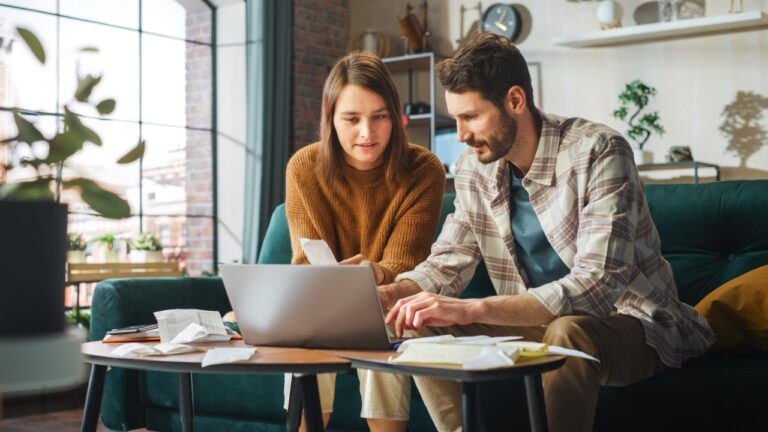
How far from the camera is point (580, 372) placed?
1652 mm

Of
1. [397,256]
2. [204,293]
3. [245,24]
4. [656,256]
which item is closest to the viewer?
[656,256]

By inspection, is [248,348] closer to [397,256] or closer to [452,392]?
[452,392]

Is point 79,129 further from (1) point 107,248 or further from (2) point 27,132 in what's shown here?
(1) point 107,248

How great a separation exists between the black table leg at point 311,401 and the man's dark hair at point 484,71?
788mm

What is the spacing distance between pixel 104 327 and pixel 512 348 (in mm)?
1747

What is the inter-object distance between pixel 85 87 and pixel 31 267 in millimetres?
135

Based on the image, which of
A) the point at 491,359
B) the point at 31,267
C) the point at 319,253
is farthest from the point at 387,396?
the point at 31,267

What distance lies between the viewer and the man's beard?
208cm

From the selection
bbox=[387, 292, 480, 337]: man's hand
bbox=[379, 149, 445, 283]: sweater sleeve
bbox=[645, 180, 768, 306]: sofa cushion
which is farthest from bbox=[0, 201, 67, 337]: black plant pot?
bbox=[645, 180, 768, 306]: sofa cushion

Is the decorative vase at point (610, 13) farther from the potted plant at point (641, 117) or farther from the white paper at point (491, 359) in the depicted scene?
the white paper at point (491, 359)

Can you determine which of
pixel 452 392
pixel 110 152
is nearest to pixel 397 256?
pixel 452 392

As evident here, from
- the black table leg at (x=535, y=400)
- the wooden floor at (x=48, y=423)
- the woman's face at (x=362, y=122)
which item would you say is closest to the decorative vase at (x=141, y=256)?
the wooden floor at (x=48, y=423)

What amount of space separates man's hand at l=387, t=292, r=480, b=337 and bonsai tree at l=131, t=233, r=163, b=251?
3.82 m

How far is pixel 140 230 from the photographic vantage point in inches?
219
